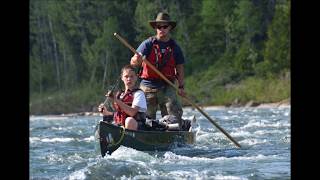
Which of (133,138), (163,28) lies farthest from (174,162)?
(163,28)

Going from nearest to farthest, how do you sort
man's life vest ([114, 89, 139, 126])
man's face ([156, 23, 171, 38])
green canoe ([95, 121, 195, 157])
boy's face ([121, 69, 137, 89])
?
boy's face ([121, 69, 137, 89])
green canoe ([95, 121, 195, 157])
man's life vest ([114, 89, 139, 126])
man's face ([156, 23, 171, 38])

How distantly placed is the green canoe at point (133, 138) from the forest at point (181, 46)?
30101mm

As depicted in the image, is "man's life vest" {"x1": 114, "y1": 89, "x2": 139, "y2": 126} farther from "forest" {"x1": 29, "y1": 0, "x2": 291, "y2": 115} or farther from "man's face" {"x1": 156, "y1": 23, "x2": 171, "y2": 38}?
"forest" {"x1": 29, "y1": 0, "x2": 291, "y2": 115}

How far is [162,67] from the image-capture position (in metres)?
10.2

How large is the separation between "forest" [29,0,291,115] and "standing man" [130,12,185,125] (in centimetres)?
2912

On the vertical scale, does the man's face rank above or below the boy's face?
above

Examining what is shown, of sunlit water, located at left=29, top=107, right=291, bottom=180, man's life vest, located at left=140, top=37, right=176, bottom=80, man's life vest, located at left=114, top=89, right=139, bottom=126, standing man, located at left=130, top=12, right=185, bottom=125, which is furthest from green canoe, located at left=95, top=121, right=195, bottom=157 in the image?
man's life vest, located at left=140, top=37, right=176, bottom=80

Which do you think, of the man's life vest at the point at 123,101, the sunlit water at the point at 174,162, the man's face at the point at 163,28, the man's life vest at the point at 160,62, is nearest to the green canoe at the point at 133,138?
the sunlit water at the point at 174,162

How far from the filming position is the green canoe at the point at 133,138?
8531 mm

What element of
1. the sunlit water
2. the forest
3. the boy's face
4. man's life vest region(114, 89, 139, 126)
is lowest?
the forest

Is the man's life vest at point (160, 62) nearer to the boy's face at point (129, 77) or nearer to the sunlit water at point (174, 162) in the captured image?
the sunlit water at point (174, 162)

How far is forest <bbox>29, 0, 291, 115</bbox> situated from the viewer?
4356 cm

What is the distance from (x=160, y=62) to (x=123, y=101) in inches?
63.4
